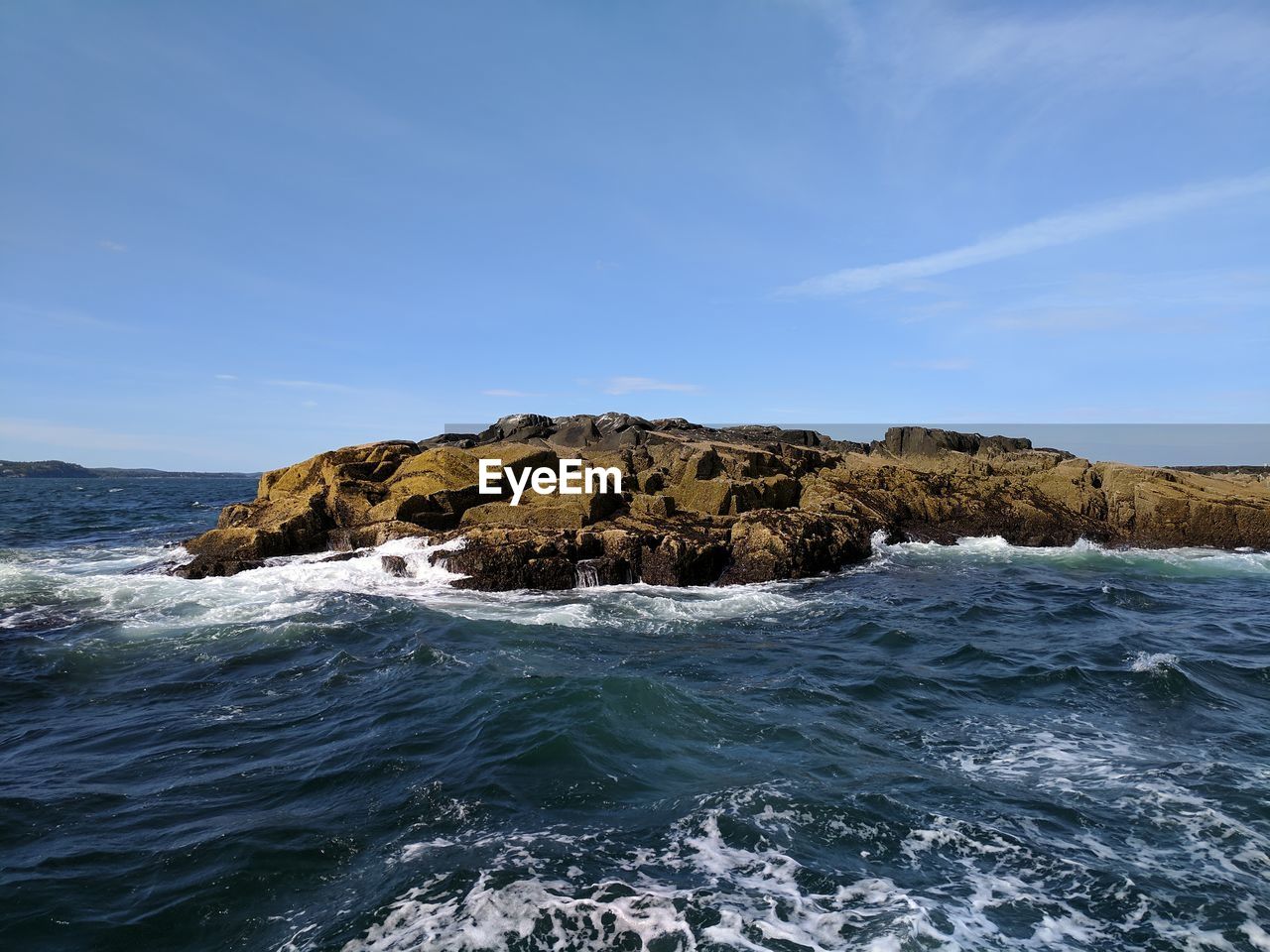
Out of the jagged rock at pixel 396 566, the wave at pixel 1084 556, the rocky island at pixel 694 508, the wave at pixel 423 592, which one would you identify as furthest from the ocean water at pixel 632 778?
the wave at pixel 1084 556

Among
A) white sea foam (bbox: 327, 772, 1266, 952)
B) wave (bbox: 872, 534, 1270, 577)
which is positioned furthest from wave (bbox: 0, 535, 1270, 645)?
white sea foam (bbox: 327, 772, 1266, 952)

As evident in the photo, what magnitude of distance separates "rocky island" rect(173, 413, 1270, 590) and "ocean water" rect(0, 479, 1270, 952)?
318cm

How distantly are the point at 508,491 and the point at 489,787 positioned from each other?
15.9 meters

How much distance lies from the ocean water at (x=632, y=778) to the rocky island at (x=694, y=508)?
3176 millimetres

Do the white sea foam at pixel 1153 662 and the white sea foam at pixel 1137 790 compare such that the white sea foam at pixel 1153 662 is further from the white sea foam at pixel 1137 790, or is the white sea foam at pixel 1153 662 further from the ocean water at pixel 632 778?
the white sea foam at pixel 1137 790

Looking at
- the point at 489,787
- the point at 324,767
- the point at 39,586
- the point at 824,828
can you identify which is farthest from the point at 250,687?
the point at 39,586

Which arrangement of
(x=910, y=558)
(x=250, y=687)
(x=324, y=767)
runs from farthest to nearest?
1. (x=910, y=558)
2. (x=250, y=687)
3. (x=324, y=767)

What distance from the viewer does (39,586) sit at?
18.1 metres

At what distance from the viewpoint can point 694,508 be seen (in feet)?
73.3

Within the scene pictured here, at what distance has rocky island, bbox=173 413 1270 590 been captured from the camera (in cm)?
1891

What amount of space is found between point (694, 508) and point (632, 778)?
48.2 feet

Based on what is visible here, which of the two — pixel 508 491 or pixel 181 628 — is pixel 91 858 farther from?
pixel 508 491

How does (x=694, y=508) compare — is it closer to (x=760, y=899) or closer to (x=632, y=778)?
(x=632, y=778)

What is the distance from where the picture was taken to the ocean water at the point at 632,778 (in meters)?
5.67
